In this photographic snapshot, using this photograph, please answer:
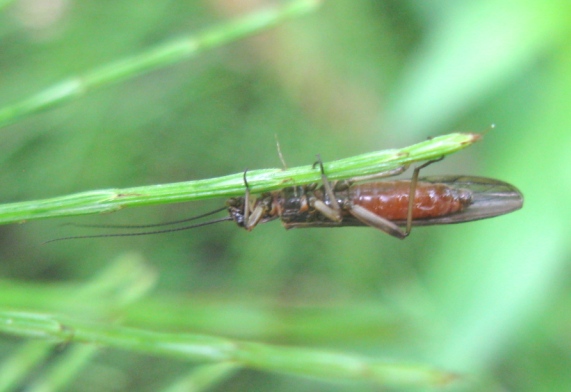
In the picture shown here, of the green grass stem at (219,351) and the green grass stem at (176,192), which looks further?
the green grass stem at (219,351)

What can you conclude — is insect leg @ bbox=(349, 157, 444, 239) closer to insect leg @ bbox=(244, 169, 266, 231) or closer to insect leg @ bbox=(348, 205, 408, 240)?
insect leg @ bbox=(348, 205, 408, 240)

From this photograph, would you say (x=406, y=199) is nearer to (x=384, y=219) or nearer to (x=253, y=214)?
(x=384, y=219)

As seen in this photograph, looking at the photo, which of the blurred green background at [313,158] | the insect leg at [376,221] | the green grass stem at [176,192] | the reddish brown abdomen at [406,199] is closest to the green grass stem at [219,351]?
the green grass stem at [176,192]

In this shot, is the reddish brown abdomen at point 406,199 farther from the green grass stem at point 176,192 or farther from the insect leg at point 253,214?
the green grass stem at point 176,192

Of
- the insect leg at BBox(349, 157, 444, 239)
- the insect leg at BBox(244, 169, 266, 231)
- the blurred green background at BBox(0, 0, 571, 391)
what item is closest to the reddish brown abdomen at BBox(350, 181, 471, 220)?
the insect leg at BBox(349, 157, 444, 239)

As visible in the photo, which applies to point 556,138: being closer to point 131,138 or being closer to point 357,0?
point 357,0

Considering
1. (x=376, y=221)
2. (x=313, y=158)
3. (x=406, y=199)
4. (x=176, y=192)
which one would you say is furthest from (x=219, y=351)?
(x=313, y=158)
